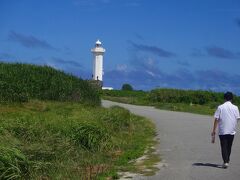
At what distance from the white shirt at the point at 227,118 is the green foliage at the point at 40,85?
18454 mm

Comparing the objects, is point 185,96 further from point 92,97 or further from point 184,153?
point 184,153

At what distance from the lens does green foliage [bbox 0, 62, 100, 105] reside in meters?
32.2

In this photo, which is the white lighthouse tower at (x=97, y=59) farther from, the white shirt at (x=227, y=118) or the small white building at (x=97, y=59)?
the white shirt at (x=227, y=118)

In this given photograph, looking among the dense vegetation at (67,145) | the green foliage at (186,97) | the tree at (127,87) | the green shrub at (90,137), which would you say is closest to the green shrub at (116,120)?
the dense vegetation at (67,145)

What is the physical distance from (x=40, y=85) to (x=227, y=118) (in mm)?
21776

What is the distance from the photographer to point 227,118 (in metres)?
14.6

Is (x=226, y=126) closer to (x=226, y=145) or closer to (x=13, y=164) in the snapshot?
→ (x=226, y=145)

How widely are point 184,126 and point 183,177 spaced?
16.2 metres

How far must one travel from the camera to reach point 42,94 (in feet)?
114

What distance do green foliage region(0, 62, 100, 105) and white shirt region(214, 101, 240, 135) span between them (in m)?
18.5

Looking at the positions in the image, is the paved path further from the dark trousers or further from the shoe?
the dark trousers

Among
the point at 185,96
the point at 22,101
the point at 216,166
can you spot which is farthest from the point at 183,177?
the point at 185,96

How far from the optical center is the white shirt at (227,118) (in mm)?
14586

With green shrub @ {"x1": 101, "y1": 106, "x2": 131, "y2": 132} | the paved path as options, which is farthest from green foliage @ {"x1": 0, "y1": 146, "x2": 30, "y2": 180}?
green shrub @ {"x1": 101, "y1": 106, "x2": 131, "y2": 132}
